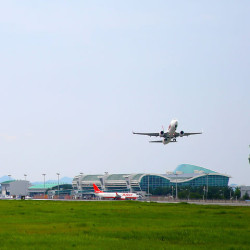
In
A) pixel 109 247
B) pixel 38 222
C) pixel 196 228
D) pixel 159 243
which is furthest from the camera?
pixel 38 222

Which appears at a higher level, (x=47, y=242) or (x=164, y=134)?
(x=164, y=134)

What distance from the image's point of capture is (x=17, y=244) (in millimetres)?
34375

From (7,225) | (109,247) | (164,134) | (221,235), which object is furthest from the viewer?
(164,134)

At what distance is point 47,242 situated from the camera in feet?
115

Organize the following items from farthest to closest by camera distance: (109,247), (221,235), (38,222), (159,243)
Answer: (38,222) → (221,235) → (159,243) → (109,247)

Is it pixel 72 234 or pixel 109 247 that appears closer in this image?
pixel 109 247

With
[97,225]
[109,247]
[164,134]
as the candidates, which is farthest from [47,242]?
[164,134]

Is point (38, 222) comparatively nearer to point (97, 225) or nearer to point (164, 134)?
point (97, 225)

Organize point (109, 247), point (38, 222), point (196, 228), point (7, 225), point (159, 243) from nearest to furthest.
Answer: point (109, 247), point (159, 243), point (196, 228), point (7, 225), point (38, 222)

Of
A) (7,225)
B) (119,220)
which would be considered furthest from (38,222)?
(119,220)

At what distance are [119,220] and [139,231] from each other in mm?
11740

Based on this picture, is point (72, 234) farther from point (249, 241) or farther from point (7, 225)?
point (249, 241)

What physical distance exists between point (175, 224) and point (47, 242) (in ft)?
53.8

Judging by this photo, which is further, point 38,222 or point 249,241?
point 38,222
